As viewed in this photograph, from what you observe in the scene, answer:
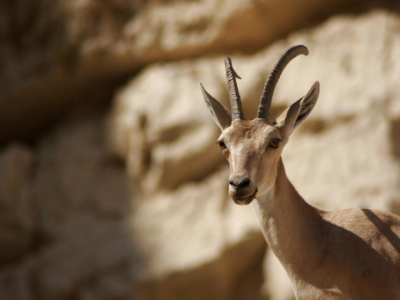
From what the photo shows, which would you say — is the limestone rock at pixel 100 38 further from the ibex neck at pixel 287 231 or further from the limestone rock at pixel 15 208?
the ibex neck at pixel 287 231

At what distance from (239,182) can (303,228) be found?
82cm

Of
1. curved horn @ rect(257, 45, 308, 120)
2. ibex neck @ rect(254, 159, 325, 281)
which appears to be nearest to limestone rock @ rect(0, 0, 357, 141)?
curved horn @ rect(257, 45, 308, 120)

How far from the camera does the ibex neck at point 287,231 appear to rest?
391 centimetres

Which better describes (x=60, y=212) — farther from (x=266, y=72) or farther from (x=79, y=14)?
(x=266, y=72)

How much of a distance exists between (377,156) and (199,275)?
10.1 feet

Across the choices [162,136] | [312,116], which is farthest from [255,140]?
[162,136]

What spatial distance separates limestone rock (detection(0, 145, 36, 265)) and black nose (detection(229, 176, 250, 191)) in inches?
261

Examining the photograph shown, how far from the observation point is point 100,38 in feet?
31.1

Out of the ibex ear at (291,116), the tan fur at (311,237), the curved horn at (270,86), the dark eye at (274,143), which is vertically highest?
the curved horn at (270,86)

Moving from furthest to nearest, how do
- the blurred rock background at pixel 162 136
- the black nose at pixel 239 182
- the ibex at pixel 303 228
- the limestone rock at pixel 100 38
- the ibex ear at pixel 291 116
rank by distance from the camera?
1. the limestone rock at pixel 100 38
2. the blurred rock background at pixel 162 136
3. the ibex ear at pixel 291 116
4. the ibex at pixel 303 228
5. the black nose at pixel 239 182

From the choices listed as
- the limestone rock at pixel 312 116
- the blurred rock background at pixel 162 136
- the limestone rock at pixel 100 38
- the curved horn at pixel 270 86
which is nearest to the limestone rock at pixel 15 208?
the blurred rock background at pixel 162 136

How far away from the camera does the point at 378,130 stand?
716cm

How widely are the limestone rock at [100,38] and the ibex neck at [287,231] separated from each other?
5.34 meters

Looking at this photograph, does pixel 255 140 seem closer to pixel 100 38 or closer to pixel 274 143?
pixel 274 143
